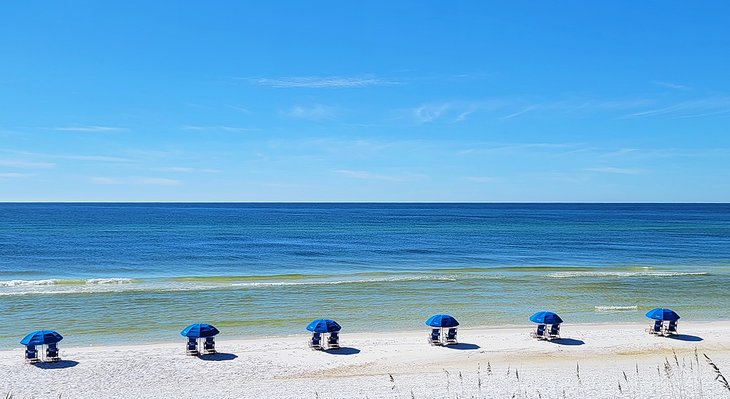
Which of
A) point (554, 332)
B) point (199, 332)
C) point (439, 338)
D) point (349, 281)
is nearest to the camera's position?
point (199, 332)

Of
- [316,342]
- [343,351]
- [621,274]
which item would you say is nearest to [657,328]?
[343,351]

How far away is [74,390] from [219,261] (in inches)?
1323

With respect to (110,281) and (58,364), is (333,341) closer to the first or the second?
(58,364)

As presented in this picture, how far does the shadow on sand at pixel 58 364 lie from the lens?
1941cm

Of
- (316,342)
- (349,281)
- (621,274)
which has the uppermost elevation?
(621,274)

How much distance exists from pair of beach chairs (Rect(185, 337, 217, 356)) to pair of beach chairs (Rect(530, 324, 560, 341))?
11.7 metres

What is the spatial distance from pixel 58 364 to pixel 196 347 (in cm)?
418

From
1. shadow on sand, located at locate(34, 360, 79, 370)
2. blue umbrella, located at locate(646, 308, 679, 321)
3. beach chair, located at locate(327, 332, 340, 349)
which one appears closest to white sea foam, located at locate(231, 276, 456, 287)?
beach chair, located at locate(327, 332, 340, 349)

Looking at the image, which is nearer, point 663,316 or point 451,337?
point 451,337

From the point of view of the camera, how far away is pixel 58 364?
19672 mm

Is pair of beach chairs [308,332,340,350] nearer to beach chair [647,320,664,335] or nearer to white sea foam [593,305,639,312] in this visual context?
beach chair [647,320,664,335]

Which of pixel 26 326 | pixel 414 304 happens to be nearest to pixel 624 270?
pixel 414 304

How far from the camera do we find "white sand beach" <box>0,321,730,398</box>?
55.9ft

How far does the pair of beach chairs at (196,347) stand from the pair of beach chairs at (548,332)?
11.7 metres
